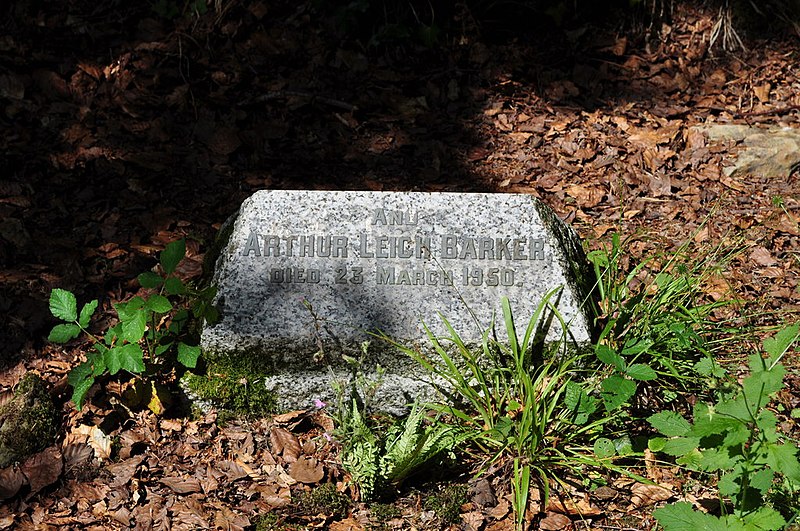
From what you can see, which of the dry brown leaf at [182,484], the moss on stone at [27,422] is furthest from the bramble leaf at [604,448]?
the moss on stone at [27,422]

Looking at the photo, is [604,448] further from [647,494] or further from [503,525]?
[503,525]

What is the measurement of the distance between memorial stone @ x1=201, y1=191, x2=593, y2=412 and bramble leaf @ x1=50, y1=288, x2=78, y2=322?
55 centimetres

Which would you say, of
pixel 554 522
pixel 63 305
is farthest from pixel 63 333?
pixel 554 522

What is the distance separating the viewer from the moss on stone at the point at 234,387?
346 centimetres

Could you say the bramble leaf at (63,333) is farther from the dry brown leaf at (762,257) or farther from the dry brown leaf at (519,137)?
the dry brown leaf at (762,257)

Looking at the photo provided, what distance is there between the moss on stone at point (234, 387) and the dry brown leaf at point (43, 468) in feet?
2.00

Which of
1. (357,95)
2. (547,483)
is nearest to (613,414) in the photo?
(547,483)

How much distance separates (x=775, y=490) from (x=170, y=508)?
7.67ft

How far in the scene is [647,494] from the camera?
10.4ft

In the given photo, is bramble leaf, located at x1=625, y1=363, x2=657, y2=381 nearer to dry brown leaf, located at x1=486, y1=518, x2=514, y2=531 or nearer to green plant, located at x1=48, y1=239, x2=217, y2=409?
dry brown leaf, located at x1=486, y1=518, x2=514, y2=531

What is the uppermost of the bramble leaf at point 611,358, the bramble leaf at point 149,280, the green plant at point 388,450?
the bramble leaf at point 149,280

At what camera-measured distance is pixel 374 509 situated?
10.3 feet

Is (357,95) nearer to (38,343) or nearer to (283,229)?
(283,229)

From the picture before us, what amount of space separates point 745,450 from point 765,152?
3204 mm
